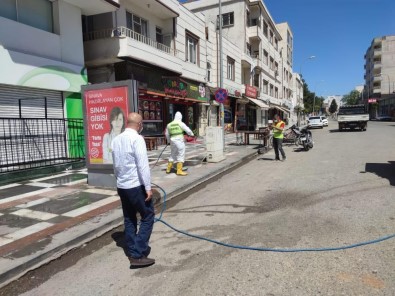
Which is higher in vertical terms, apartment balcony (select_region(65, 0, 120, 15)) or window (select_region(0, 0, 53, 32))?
apartment balcony (select_region(65, 0, 120, 15))

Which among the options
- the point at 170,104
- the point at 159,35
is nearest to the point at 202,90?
the point at 170,104

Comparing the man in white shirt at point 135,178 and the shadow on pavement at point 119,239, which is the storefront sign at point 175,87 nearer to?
the shadow on pavement at point 119,239

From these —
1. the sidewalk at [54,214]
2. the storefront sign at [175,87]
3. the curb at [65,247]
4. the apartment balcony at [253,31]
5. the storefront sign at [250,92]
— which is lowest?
the curb at [65,247]

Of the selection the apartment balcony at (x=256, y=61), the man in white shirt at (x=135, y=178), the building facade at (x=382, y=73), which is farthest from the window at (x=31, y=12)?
the building facade at (x=382, y=73)

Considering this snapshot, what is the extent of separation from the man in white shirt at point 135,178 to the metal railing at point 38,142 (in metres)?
6.42

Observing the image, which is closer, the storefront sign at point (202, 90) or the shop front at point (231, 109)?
the storefront sign at point (202, 90)

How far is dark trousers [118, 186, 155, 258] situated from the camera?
12.5 ft

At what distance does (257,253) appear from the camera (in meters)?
4.00

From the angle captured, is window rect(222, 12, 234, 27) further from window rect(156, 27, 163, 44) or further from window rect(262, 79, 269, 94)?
window rect(156, 27, 163, 44)

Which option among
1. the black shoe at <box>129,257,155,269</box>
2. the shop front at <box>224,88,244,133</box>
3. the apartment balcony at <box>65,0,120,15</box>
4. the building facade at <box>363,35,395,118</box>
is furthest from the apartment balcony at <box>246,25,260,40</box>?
the building facade at <box>363,35,395,118</box>

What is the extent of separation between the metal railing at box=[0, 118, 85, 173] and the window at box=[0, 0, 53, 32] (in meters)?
3.45

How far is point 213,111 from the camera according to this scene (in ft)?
88.3

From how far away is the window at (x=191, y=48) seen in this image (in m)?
22.0

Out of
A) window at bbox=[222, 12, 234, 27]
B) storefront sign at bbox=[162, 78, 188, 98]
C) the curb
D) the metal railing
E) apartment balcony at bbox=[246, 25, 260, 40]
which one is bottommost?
the curb
